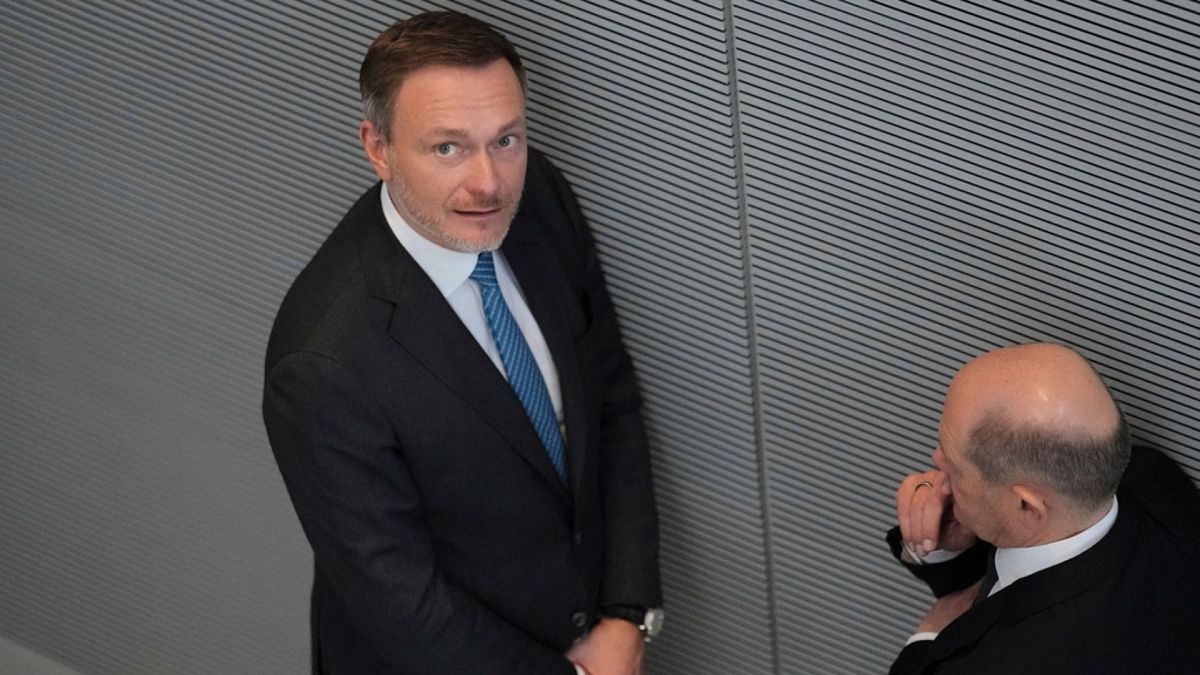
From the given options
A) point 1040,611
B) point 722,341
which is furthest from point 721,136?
point 1040,611

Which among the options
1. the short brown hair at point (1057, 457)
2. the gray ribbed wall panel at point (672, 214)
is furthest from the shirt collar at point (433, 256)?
the short brown hair at point (1057, 457)

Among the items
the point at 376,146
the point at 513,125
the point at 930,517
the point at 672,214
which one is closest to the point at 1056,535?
the point at 930,517

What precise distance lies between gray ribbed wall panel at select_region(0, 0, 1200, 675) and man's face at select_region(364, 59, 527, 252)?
0.36 m

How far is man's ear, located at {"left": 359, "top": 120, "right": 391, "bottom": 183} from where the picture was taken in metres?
2.66

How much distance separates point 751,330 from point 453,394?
0.64 meters

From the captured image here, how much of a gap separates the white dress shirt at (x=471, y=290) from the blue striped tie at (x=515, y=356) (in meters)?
0.01

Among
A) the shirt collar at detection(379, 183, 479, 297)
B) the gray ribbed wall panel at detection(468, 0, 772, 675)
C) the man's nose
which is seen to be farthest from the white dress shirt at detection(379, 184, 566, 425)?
the gray ribbed wall panel at detection(468, 0, 772, 675)

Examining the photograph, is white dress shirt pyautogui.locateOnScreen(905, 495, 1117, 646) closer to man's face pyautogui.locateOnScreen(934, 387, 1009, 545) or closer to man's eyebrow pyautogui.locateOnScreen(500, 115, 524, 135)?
man's face pyautogui.locateOnScreen(934, 387, 1009, 545)

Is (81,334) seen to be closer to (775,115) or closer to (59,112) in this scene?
(59,112)

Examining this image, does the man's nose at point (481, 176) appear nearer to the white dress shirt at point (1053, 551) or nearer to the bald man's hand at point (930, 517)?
the bald man's hand at point (930, 517)

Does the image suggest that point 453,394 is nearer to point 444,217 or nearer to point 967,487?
point 444,217

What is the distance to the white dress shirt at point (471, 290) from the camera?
2762mm

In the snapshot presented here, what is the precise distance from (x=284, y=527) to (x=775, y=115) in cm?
183

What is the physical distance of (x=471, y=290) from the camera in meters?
2.84
